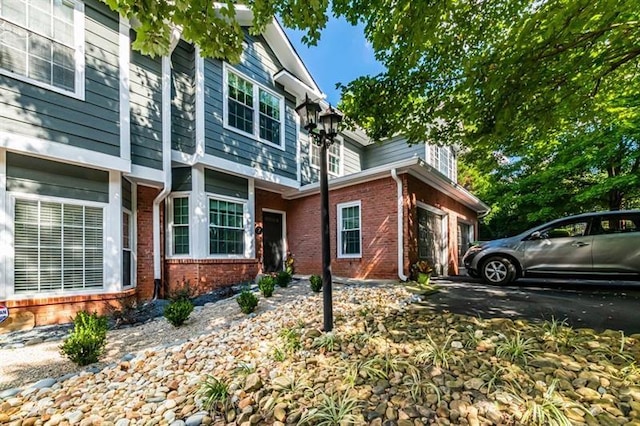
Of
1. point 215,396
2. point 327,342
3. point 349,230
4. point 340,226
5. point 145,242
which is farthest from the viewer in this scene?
point 340,226

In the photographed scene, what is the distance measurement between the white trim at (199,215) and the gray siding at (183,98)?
0.61 meters

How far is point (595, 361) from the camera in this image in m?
2.69

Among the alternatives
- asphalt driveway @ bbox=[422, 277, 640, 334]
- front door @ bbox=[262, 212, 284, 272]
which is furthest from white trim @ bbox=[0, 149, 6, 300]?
asphalt driveway @ bbox=[422, 277, 640, 334]

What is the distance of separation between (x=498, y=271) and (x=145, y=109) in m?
8.76

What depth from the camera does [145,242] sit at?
23.2 feet

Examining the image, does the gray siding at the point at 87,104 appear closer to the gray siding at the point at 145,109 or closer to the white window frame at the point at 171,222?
the gray siding at the point at 145,109

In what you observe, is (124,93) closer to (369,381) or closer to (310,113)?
(310,113)

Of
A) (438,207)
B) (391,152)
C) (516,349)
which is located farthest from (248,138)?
(516,349)

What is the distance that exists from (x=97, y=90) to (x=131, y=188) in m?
2.12

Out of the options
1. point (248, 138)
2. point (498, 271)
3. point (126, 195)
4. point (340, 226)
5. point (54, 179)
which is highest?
point (248, 138)

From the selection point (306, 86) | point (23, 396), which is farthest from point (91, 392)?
point (306, 86)

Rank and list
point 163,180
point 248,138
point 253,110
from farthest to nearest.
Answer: point 253,110
point 248,138
point 163,180

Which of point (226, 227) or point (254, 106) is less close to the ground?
point (254, 106)

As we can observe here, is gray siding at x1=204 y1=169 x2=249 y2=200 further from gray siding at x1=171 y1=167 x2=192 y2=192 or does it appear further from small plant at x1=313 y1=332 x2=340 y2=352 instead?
small plant at x1=313 y1=332 x2=340 y2=352
